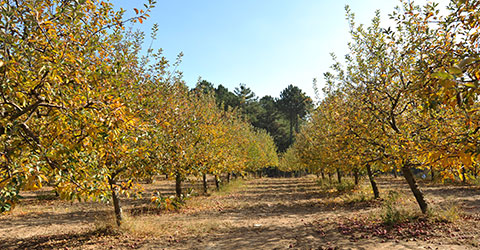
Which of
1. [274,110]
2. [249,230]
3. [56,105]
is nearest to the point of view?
[56,105]

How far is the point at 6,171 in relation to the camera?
131 inches

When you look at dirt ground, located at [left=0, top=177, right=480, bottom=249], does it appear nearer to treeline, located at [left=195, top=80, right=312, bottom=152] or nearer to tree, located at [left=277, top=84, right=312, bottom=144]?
treeline, located at [left=195, top=80, right=312, bottom=152]

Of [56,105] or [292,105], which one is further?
[292,105]

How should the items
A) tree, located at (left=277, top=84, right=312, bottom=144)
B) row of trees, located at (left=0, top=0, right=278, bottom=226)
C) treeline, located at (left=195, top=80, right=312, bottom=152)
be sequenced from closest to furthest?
row of trees, located at (left=0, top=0, right=278, bottom=226) < treeline, located at (left=195, top=80, right=312, bottom=152) < tree, located at (left=277, top=84, right=312, bottom=144)

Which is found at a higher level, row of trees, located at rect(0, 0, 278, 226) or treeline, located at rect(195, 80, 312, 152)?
treeline, located at rect(195, 80, 312, 152)

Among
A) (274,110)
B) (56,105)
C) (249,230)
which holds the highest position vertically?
(274,110)

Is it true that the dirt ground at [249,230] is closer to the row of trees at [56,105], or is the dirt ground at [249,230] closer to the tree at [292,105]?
the row of trees at [56,105]

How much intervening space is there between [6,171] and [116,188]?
134cm

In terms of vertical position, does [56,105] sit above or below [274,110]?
below

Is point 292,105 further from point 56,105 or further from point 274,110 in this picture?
point 56,105

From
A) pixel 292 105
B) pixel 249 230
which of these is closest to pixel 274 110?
pixel 292 105

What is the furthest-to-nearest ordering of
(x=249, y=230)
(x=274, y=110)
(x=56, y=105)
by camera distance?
(x=274, y=110) < (x=249, y=230) < (x=56, y=105)

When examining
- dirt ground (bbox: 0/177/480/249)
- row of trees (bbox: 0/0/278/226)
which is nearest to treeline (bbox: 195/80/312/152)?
dirt ground (bbox: 0/177/480/249)

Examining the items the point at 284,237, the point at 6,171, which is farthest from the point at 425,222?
the point at 6,171
